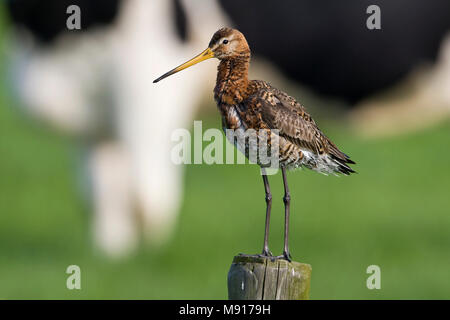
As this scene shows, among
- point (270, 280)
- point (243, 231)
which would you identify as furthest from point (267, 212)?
point (243, 231)

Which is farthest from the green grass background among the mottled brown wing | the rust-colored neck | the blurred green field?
the rust-colored neck

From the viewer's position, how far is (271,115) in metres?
4.32

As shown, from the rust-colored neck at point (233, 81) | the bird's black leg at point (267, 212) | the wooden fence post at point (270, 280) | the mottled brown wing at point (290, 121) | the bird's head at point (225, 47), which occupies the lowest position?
the wooden fence post at point (270, 280)

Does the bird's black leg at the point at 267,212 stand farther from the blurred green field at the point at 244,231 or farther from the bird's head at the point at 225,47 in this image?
the blurred green field at the point at 244,231

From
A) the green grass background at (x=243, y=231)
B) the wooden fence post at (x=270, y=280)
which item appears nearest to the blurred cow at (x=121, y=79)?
the green grass background at (x=243, y=231)

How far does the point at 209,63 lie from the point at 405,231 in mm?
2667

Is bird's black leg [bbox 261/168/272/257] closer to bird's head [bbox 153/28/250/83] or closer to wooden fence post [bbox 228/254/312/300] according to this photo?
wooden fence post [bbox 228/254/312/300]

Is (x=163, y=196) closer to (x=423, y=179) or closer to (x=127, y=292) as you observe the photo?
(x=127, y=292)

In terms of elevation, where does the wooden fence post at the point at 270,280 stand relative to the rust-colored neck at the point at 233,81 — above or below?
below

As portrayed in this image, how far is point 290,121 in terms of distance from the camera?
4.39 meters

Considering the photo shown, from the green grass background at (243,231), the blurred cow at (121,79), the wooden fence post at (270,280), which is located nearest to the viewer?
the wooden fence post at (270,280)

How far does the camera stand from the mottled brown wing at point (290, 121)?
4.34 metres

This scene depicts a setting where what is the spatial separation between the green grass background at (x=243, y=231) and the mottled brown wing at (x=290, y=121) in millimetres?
2838

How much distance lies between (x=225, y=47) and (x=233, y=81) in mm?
155
